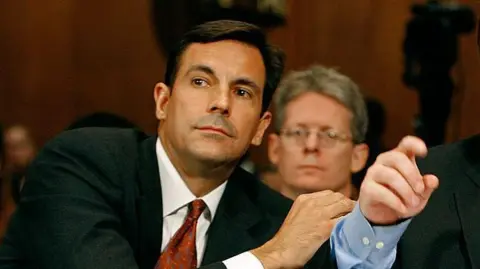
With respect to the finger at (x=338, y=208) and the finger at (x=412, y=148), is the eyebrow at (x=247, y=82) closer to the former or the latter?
the finger at (x=338, y=208)

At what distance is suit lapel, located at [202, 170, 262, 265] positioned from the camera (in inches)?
71.3

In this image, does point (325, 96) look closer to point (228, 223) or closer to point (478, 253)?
point (228, 223)

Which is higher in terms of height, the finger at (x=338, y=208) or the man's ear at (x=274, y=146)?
the finger at (x=338, y=208)

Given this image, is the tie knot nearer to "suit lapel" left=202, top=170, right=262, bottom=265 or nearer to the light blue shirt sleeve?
"suit lapel" left=202, top=170, right=262, bottom=265

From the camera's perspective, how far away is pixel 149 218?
1.78 meters

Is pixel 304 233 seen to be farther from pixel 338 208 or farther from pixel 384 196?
pixel 384 196

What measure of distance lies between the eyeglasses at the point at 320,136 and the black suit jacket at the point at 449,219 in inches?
30.3

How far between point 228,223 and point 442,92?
3.95ft

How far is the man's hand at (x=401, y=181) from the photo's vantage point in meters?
1.19

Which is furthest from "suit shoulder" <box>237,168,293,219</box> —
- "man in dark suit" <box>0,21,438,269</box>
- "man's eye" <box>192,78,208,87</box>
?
"man's eye" <box>192,78,208,87</box>

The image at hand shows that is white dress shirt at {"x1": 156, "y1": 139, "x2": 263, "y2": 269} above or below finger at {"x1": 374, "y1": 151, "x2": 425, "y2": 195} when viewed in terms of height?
below

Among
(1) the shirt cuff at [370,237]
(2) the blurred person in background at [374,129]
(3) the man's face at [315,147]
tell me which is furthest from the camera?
(2) the blurred person in background at [374,129]

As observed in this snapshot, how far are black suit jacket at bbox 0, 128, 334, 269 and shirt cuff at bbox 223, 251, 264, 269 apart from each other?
0.06ft

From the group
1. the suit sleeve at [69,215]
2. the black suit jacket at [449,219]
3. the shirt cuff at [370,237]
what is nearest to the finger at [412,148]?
the shirt cuff at [370,237]
